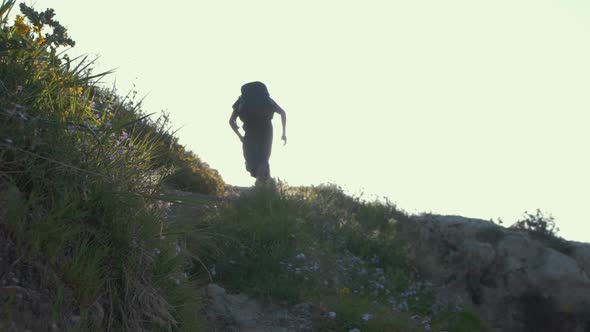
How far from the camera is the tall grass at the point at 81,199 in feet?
10.6

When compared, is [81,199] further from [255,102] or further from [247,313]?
[255,102]

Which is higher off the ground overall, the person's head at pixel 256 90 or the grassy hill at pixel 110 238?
the person's head at pixel 256 90

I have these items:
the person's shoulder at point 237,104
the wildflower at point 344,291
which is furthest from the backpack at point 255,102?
the wildflower at point 344,291

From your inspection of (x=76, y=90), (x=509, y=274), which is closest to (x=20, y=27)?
(x=76, y=90)

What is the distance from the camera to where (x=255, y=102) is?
33.2 ft

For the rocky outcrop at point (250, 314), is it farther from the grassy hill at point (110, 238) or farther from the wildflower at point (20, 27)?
the wildflower at point (20, 27)

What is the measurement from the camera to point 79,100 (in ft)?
13.3

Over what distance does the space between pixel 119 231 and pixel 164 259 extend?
43 centimetres

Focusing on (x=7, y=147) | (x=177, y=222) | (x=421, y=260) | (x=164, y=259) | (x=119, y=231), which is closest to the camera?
(x=7, y=147)

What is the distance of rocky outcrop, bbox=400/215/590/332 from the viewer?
359 inches

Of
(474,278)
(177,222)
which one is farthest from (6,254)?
(474,278)

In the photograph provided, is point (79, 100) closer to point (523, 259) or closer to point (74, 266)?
point (74, 266)

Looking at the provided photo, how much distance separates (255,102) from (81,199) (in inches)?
265

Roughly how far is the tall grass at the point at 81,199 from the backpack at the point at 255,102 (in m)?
5.98
